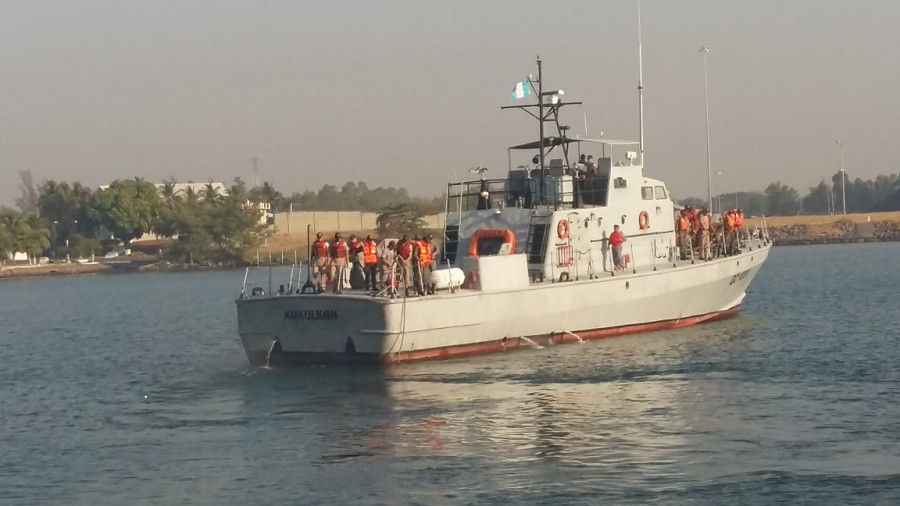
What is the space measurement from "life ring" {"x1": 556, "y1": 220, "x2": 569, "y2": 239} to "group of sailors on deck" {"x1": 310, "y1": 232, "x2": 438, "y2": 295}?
11.6 ft

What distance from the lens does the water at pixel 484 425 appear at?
17.4 meters

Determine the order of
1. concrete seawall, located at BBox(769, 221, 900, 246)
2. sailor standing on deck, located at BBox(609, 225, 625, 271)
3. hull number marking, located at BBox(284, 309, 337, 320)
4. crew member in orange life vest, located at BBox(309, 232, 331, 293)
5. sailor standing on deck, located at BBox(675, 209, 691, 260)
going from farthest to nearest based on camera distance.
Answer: concrete seawall, located at BBox(769, 221, 900, 246) < sailor standing on deck, located at BBox(675, 209, 691, 260) < sailor standing on deck, located at BBox(609, 225, 625, 271) < crew member in orange life vest, located at BBox(309, 232, 331, 293) < hull number marking, located at BBox(284, 309, 337, 320)

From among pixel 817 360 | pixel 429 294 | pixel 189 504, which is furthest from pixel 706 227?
pixel 189 504

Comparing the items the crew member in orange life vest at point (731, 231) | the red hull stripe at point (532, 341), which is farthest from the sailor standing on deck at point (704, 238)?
the red hull stripe at point (532, 341)

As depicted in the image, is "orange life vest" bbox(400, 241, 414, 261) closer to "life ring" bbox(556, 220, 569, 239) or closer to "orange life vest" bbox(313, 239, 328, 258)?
"orange life vest" bbox(313, 239, 328, 258)

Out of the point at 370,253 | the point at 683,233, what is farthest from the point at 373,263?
the point at 683,233

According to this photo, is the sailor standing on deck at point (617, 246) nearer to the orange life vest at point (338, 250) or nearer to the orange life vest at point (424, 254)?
the orange life vest at point (424, 254)

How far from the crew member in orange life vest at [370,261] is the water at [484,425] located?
2.37m

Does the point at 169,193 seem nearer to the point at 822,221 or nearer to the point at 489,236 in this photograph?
the point at 822,221

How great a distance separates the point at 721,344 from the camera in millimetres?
31672

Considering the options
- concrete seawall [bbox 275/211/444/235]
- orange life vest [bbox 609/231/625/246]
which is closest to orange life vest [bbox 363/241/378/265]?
orange life vest [bbox 609/231/625/246]

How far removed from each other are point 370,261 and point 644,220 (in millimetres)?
8823

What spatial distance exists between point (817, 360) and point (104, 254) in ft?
359

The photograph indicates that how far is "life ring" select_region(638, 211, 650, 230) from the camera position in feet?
113
